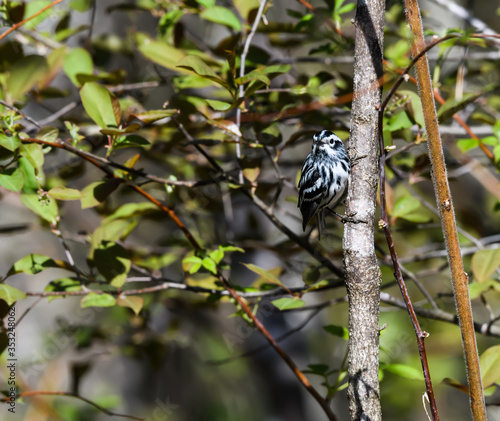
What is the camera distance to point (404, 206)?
1599 mm

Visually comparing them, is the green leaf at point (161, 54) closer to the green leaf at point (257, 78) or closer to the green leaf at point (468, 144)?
the green leaf at point (257, 78)

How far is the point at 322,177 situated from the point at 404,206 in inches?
10.9

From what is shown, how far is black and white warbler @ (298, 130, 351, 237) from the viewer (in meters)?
1.54

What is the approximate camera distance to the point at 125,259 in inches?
57.9

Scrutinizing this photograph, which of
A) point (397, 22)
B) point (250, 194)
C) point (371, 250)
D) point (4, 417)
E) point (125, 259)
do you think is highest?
point (397, 22)

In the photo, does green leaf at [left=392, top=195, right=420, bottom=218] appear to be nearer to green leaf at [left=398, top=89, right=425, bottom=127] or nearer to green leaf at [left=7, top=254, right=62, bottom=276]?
green leaf at [left=398, top=89, right=425, bottom=127]

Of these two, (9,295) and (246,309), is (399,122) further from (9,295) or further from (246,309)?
(9,295)

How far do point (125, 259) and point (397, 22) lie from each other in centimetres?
175

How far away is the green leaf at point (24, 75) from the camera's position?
1.55m

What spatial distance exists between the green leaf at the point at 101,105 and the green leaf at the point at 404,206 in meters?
0.87

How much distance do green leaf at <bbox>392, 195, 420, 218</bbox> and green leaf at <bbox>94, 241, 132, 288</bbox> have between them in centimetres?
82

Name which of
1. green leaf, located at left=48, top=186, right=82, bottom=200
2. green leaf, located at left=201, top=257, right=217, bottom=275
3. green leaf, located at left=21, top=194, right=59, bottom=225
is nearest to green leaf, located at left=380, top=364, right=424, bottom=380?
green leaf, located at left=201, top=257, right=217, bottom=275

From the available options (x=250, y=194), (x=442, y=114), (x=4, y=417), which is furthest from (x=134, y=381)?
(x=442, y=114)

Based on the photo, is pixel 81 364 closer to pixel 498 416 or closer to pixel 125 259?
pixel 125 259
